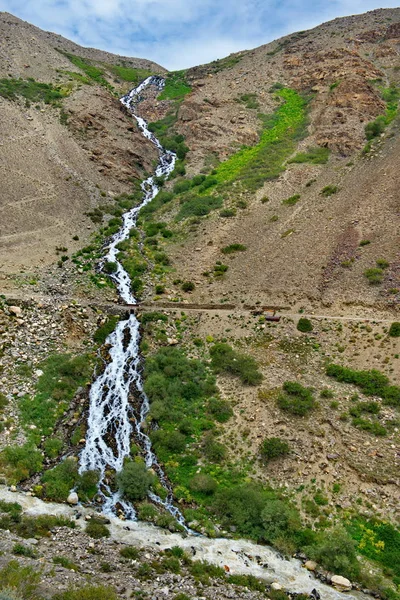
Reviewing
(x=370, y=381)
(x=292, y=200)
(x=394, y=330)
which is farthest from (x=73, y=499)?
(x=292, y=200)

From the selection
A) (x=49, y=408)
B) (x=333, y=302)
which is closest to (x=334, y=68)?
(x=333, y=302)

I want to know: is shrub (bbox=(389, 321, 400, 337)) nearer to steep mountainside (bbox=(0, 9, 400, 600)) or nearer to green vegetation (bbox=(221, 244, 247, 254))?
steep mountainside (bbox=(0, 9, 400, 600))

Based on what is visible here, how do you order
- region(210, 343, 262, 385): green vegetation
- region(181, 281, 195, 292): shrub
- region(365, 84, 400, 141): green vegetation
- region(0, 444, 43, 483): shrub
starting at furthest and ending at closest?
region(365, 84, 400, 141): green vegetation, region(181, 281, 195, 292): shrub, region(210, 343, 262, 385): green vegetation, region(0, 444, 43, 483): shrub

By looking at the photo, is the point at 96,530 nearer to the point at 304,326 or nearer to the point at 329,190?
the point at 304,326

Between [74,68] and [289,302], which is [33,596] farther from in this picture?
[74,68]

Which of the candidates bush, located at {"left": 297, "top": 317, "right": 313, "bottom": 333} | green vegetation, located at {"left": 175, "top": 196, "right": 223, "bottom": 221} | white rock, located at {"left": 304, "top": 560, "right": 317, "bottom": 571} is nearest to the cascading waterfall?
white rock, located at {"left": 304, "top": 560, "right": 317, "bottom": 571}

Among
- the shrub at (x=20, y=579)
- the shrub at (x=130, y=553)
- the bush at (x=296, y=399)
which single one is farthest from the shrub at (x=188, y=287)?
the shrub at (x=20, y=579)
